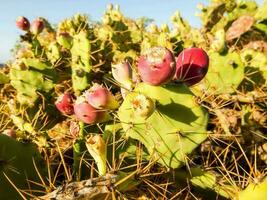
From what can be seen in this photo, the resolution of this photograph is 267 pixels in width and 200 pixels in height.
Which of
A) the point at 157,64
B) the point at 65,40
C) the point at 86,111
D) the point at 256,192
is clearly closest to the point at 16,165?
the point at 86,111

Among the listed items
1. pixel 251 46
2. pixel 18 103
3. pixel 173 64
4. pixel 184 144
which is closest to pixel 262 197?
pixel 184 144

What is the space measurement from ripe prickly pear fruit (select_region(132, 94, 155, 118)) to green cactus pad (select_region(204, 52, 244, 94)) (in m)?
1.28

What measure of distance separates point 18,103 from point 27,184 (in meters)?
1.36

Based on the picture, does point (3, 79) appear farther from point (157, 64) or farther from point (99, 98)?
point (157, 64)

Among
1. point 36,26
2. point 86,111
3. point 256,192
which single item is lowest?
point 256,192

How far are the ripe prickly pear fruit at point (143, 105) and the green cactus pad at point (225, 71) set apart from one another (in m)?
1.28

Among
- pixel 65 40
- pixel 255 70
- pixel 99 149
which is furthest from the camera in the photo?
pixel 65 40

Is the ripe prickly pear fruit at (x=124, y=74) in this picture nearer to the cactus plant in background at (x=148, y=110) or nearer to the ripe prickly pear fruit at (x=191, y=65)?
the cactus plant in background at (x=148, y=110)

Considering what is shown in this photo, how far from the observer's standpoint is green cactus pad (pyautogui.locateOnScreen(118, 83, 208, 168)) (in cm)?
177

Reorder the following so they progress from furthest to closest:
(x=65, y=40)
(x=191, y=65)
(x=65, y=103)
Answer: (x=65, y=40) < (x=65, y=103) < (x=191, y=65)

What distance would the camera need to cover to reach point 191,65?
Answer: 71.6 inches

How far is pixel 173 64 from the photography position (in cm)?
161

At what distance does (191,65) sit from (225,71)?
1104 mm

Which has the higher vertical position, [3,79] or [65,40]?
[65,40]
